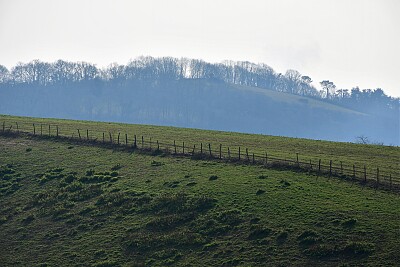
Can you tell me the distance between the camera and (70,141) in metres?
76.4

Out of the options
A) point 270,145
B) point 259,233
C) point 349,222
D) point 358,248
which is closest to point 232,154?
point 270,145

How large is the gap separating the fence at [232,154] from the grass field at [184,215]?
1801mm

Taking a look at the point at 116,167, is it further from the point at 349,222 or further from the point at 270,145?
the point at 349,222

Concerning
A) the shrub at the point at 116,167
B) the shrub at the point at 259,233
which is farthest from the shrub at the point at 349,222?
the shrub at the point at 116,167

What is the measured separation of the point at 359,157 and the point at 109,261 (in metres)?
34.1

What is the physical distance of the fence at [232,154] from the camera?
5444 centimetres

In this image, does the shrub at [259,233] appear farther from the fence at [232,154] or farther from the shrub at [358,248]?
the fence at [232,154]

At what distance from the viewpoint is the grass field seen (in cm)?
4256

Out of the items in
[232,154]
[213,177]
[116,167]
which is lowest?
[116,167]

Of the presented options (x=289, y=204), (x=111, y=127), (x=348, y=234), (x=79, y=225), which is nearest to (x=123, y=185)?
(x=79, y=225)

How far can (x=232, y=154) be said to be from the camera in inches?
2591

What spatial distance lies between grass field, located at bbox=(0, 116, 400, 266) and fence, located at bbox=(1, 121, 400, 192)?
1801 mm

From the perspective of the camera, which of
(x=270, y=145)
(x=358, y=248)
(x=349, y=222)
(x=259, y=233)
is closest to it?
(x=358, y=248)

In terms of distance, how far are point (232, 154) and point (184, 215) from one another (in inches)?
688
